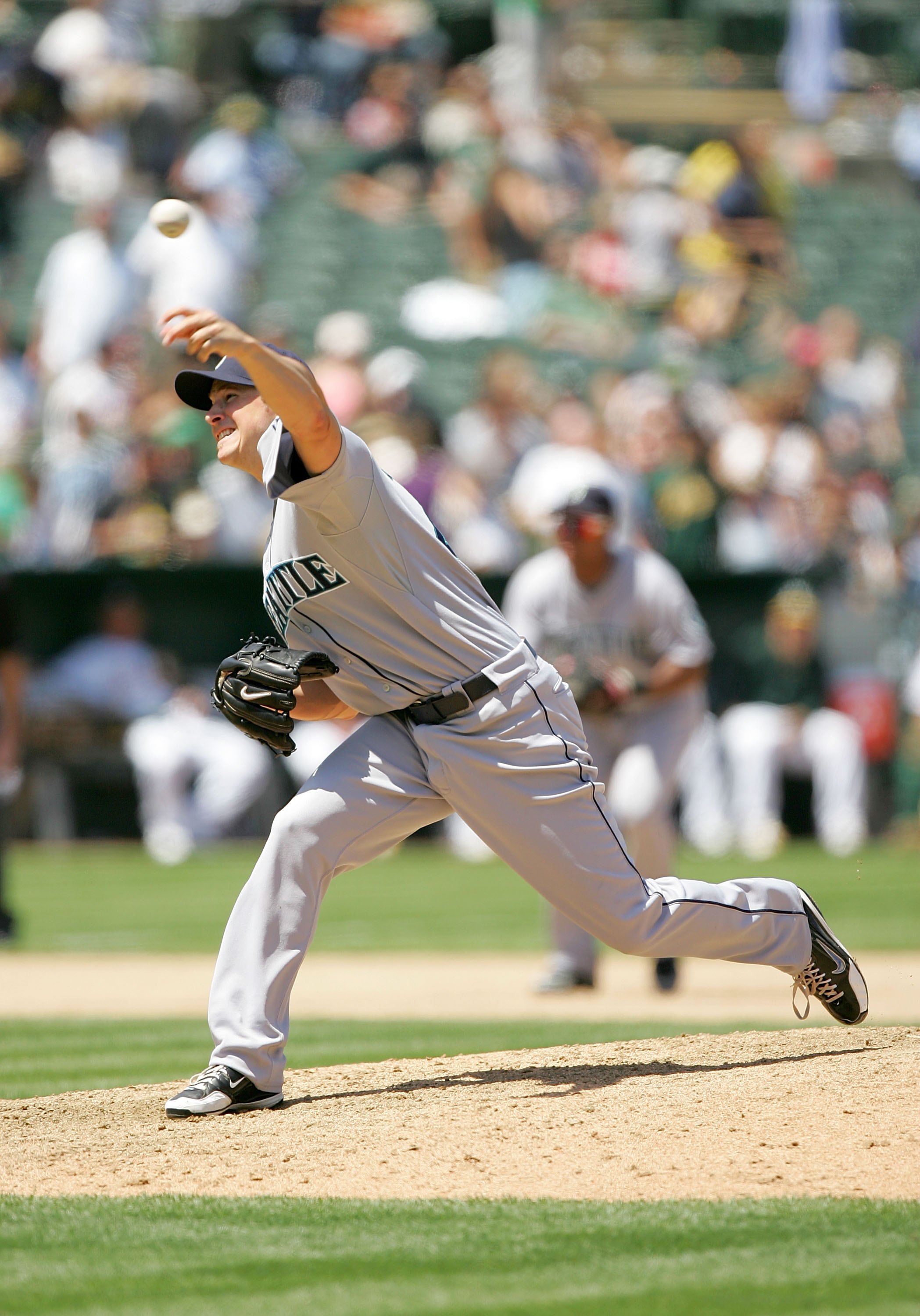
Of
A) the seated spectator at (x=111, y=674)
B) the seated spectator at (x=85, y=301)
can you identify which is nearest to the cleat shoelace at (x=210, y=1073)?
the seated spectator at (x=111, y=674)

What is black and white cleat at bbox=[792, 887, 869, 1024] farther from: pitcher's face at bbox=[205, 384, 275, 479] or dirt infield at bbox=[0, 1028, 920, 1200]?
pitcher's face at bbox=[205, 384, 275, 479]

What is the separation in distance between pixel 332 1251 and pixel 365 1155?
2.28ft

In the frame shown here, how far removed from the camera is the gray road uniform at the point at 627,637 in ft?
23.7

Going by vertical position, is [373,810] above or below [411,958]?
above

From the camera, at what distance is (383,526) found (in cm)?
418

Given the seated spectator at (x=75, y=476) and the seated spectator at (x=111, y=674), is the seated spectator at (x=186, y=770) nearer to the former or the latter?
the seated spectator at (x=111, y=674)

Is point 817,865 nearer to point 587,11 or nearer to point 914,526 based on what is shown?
point 914,526

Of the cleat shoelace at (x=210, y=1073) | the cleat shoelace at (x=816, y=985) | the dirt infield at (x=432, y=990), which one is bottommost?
the dirt infield at (x=432, y=990)

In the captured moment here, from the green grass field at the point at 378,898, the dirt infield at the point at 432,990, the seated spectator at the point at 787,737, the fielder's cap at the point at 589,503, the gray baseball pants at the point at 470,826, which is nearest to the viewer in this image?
the gray baseball pants at the point at 470,826

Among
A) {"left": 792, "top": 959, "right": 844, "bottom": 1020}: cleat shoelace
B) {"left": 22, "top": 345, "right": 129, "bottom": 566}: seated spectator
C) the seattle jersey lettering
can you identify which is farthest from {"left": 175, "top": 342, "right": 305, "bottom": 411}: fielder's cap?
{"left": 22, "top": 345, "right": 129, "bottom": 566}: seated spectator

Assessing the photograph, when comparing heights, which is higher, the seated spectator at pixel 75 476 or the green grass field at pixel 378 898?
the seated spectator at pixel 75 476

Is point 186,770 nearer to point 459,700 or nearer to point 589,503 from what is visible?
point 589,503

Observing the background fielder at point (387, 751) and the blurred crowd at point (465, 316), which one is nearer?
the background fielder at point (387, 751)

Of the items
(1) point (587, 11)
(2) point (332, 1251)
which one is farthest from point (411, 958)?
(1) point (587, 11)
